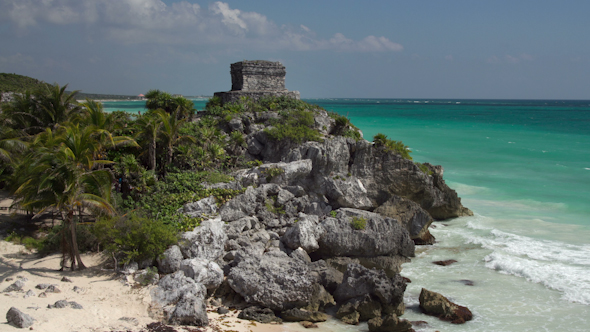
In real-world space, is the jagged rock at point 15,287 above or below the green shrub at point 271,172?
below

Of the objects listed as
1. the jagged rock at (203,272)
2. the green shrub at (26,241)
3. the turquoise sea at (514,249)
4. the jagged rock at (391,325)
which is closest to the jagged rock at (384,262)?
the turquoise sea at (514,249)

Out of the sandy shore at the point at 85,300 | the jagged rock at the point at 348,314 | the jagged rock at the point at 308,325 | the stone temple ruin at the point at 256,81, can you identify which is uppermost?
the stone temple ruin at the point at 256,81

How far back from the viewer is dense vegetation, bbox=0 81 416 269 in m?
9.92

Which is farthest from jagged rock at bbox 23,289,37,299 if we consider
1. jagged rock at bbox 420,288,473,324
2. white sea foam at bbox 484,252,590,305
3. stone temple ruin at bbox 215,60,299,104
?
stone temple ruin at bbox 215,60,299,104

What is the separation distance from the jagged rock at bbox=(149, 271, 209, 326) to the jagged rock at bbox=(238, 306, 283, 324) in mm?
959

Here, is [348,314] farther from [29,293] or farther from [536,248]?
[536,248]

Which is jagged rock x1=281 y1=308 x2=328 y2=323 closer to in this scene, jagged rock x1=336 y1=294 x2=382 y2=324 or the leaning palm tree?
jagged rock x1=336 y1=294 x2=382 y2=324

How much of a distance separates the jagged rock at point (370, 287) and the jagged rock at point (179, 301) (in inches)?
136

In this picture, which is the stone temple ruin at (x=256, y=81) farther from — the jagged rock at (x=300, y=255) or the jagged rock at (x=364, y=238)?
the jagged rock at (x=300, y=255)

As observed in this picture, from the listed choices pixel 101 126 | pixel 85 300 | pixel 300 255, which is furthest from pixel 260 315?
pixel 101 126

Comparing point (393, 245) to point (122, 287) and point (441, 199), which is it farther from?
point (122, 287)

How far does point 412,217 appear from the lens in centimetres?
1477

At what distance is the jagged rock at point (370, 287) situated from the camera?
9.69 m

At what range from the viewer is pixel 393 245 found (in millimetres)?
13086
